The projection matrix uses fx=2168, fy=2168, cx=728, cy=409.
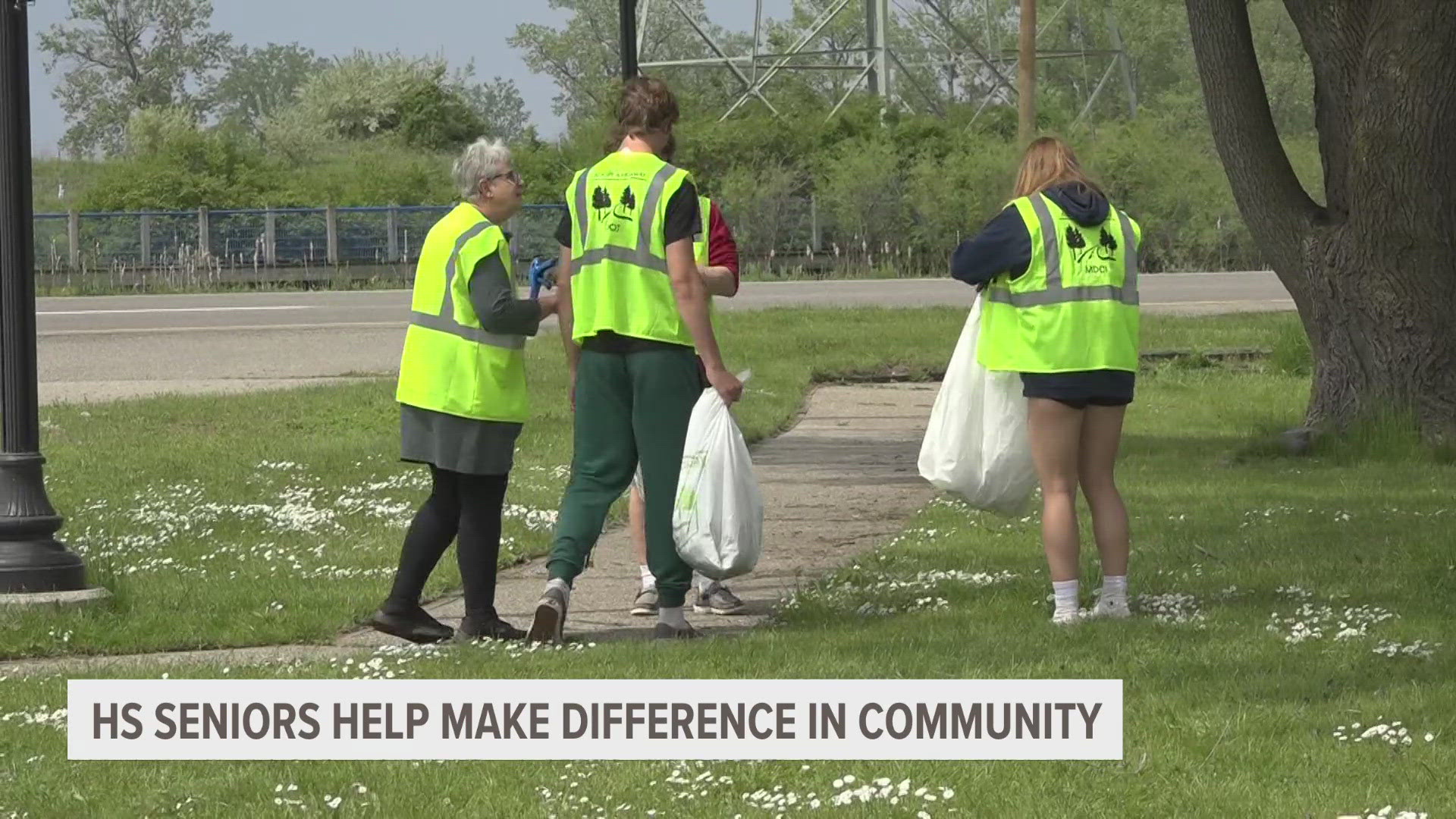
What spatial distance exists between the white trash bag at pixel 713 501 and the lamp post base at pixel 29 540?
106 inches

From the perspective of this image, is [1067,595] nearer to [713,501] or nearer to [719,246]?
[713,501]

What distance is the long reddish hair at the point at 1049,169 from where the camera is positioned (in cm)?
808

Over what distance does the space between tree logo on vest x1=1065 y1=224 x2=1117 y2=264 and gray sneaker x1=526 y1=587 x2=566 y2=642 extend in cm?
227

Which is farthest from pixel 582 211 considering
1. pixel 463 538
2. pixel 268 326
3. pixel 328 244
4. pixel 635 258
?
pixel 328 244

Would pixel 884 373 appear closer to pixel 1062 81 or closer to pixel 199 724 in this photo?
pixel 199 724

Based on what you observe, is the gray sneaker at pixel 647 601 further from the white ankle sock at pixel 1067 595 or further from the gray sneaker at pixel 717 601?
the white ankle sock at pixel 1067 595

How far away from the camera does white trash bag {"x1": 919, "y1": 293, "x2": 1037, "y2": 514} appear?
8445 mm

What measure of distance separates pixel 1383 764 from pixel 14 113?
6068 millimetres

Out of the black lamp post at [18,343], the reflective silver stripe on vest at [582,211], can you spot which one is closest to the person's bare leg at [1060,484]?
the reflective silver stripe on vest at [582,211]

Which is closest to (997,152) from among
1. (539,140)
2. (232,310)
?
(539,140)

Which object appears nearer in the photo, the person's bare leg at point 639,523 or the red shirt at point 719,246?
the red shirt at point 719,246

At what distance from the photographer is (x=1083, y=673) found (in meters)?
7.01
